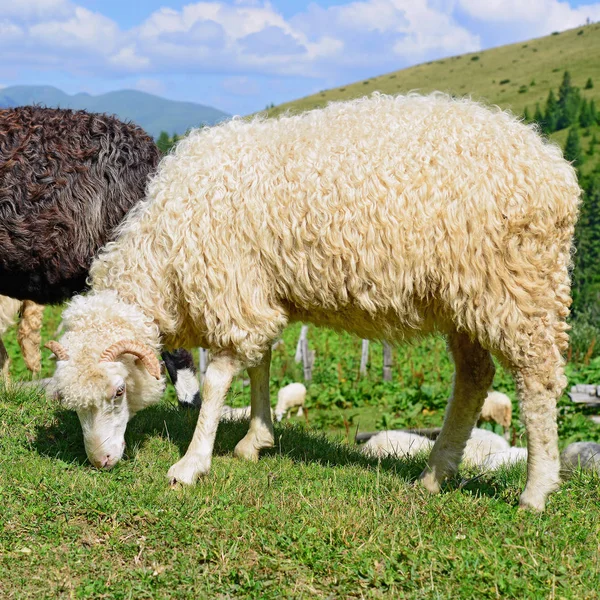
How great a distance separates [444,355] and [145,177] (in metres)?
11.8

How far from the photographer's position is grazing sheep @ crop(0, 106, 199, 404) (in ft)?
16.9

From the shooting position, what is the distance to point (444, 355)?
53.1 ft

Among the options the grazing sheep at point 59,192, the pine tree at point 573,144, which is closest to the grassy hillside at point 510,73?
the pine tree at point 573,144

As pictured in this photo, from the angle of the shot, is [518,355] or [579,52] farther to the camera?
[579,52]

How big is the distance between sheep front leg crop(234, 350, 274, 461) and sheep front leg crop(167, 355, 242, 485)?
21.7 inches

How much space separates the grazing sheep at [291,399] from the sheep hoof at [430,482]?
677cm

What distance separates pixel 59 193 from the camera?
5188 millimetres

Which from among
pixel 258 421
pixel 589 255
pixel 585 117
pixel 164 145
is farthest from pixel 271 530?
pixel 585 117

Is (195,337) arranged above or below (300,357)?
above

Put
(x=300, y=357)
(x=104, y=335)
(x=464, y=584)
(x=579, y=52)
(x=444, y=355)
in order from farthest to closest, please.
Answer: (x=579, y=52)
(x=444, y=355)
(x=300, y=357)
(x=104, y=335)
(x=464, y=584)

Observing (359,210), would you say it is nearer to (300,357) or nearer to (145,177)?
(145,177)

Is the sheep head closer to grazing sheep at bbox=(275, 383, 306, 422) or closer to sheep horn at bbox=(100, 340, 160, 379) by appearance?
sheep horn at bbox=(100, 340, 160, 379)

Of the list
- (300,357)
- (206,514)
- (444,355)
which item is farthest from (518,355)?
(444,355)

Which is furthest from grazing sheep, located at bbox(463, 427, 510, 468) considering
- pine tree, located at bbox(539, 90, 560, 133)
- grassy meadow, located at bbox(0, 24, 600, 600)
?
pine tree, located at bbox(539, 90, 560, 133)
